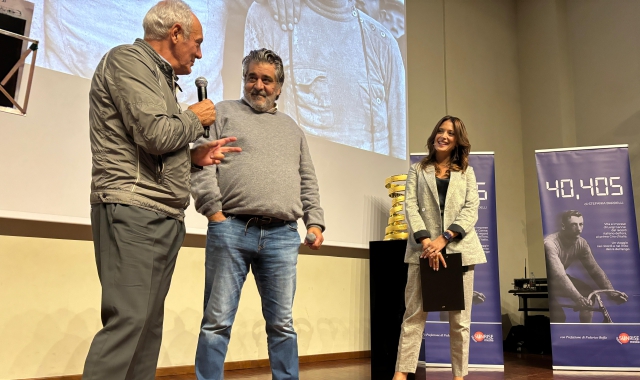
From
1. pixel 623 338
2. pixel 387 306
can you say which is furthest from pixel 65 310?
pixel 623 338

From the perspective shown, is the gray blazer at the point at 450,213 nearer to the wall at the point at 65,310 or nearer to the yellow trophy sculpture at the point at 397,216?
the yellow trophy sculpture at the point at 397,216

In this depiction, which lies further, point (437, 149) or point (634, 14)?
point (634, 14)

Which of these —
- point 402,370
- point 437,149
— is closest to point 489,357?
point 402,370

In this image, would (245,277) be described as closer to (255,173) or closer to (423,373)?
(255,173)

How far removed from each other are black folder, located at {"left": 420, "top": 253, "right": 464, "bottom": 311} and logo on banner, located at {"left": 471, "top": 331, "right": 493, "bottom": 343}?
5.30ft

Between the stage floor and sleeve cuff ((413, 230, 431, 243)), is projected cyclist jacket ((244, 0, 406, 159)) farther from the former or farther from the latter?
the stage floor

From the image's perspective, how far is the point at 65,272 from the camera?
3047 millimetres

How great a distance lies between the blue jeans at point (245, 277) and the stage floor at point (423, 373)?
132cm

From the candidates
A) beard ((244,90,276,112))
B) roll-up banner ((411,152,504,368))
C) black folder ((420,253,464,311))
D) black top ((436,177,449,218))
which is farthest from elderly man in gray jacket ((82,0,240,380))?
roll-up banner ((411,152,504,368))

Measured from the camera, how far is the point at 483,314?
4082 millimetres

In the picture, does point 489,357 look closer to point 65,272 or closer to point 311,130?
point 311,130

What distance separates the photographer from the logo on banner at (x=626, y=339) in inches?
150

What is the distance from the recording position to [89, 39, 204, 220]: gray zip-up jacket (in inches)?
56.2

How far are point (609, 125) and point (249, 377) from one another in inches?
171
